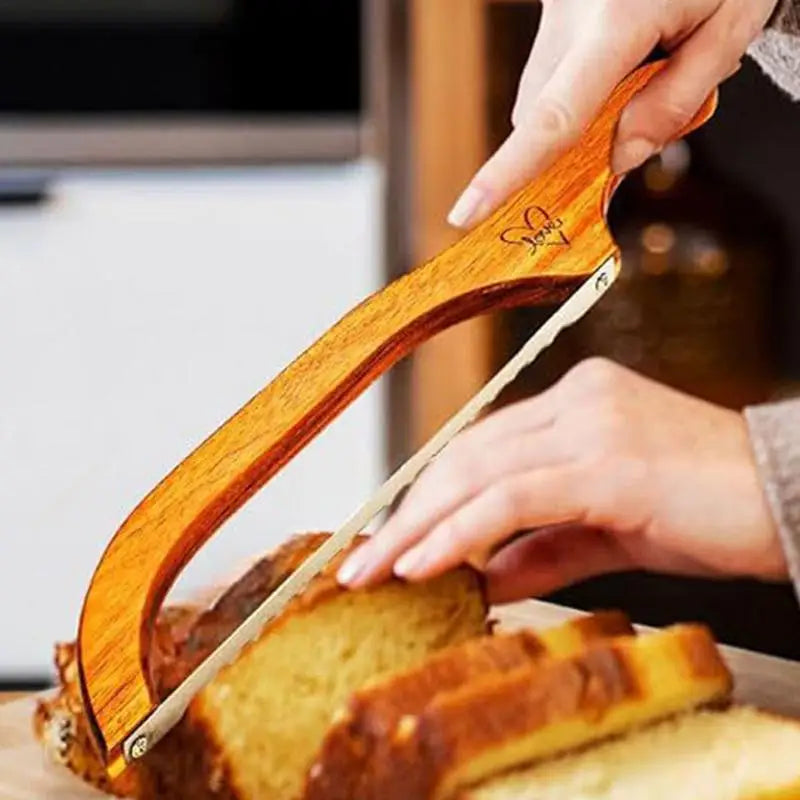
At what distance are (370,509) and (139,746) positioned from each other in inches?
3.9

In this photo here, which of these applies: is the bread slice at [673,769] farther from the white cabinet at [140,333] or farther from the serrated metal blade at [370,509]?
the white cabinet at [140,333]

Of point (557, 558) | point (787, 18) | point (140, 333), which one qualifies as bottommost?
point (140, 333)

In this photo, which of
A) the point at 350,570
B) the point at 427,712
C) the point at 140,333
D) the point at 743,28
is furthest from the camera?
the point at 140,333

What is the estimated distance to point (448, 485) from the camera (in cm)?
77

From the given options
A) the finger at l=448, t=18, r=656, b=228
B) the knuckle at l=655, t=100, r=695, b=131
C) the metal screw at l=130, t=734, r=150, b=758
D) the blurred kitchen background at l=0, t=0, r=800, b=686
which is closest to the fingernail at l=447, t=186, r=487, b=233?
the finger at l=448, t=18, r=656, b=228

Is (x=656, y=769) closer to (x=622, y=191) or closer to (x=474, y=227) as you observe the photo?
(x=474, y=227)

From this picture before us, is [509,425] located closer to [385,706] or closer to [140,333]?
[385,706]

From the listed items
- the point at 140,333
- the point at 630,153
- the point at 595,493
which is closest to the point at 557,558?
the point at 595,493

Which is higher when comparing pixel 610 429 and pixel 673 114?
pixel 673 114

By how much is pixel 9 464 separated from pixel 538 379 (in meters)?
0.45

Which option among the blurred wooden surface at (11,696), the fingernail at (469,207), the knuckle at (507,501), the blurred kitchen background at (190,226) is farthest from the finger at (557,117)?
the blurred kitchen background at (190,226)

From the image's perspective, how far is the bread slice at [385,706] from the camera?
586 millimetres

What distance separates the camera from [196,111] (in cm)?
153

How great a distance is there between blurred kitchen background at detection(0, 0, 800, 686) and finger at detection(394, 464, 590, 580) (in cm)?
71
